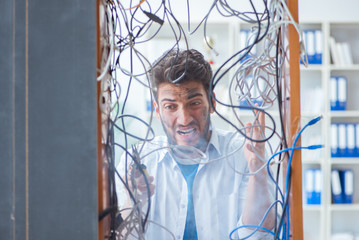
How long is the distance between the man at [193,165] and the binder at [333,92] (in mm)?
2184

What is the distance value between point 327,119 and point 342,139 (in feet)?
0.67

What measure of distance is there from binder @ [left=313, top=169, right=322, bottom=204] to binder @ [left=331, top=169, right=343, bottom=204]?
0.18 metres

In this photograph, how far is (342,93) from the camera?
312 cm

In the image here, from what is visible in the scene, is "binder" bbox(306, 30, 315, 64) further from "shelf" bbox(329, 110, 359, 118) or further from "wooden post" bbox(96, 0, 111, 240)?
"wooden post" bbox(96, 0, 111, 240)

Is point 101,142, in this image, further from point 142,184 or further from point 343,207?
point 343,207

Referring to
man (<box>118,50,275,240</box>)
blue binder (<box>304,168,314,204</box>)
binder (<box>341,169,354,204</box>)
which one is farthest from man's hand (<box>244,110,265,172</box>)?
binder (<box>341,169,354,204</box>)

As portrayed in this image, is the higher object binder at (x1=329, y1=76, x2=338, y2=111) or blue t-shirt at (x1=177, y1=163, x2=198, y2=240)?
binder at (x1=329, y1=76, x2=338, y2=111)

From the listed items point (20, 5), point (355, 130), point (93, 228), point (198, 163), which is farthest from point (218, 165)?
point (355, 130)

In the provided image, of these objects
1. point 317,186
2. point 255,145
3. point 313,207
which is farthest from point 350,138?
point 255,145

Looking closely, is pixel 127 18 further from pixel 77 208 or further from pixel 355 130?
pixel 355 130

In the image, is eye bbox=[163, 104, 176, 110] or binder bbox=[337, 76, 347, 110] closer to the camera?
eye bbox=[163, 104, 176, 110]

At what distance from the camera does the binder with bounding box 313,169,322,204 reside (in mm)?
3004

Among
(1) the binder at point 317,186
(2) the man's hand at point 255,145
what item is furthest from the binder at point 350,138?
(2) the man's hand at point 255,145

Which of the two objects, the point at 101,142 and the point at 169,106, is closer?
the point at 101,142
